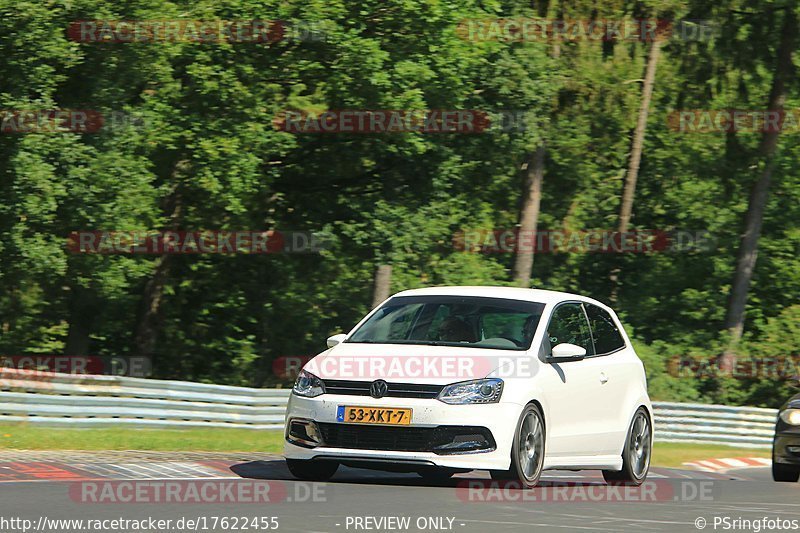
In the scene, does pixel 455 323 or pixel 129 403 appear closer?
pixel 455 323

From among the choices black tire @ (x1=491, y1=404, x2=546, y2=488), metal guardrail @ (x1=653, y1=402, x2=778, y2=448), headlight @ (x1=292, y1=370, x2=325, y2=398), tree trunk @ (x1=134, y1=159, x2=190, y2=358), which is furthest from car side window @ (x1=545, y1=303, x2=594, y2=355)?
tree trunk @ (x1=134, y1=159, x2=190, y2=358)

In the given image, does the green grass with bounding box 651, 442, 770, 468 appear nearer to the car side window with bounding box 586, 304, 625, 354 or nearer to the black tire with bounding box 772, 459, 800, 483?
the black tire with bounding box 772, 459, 800, 483

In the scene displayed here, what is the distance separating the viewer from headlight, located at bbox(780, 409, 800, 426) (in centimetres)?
1583

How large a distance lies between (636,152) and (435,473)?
3342 centimetres

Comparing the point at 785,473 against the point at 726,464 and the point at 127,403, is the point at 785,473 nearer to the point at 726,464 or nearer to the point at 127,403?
the point at 726,464

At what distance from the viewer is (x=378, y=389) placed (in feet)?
37.9

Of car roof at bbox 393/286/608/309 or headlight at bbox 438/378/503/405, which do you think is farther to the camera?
car roof at bbox 393/286/608/309

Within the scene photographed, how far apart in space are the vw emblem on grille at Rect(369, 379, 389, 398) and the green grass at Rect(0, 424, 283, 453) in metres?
5.76

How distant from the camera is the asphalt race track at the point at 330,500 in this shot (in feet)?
31.1

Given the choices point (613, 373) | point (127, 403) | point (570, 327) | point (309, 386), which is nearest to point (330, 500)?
point (309, 386)

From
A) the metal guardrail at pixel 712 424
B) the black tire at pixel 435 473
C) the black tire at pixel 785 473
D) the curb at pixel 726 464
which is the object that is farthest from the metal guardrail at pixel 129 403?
the black tire at pixel 785 473

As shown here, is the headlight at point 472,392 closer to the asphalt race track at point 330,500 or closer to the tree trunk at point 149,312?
the asphalt race track at point 330,500

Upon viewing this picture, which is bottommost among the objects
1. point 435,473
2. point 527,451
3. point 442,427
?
point 435,473

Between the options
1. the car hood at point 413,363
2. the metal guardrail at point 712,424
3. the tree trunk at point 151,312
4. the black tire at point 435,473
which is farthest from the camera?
the tree trunk at point 151,312
